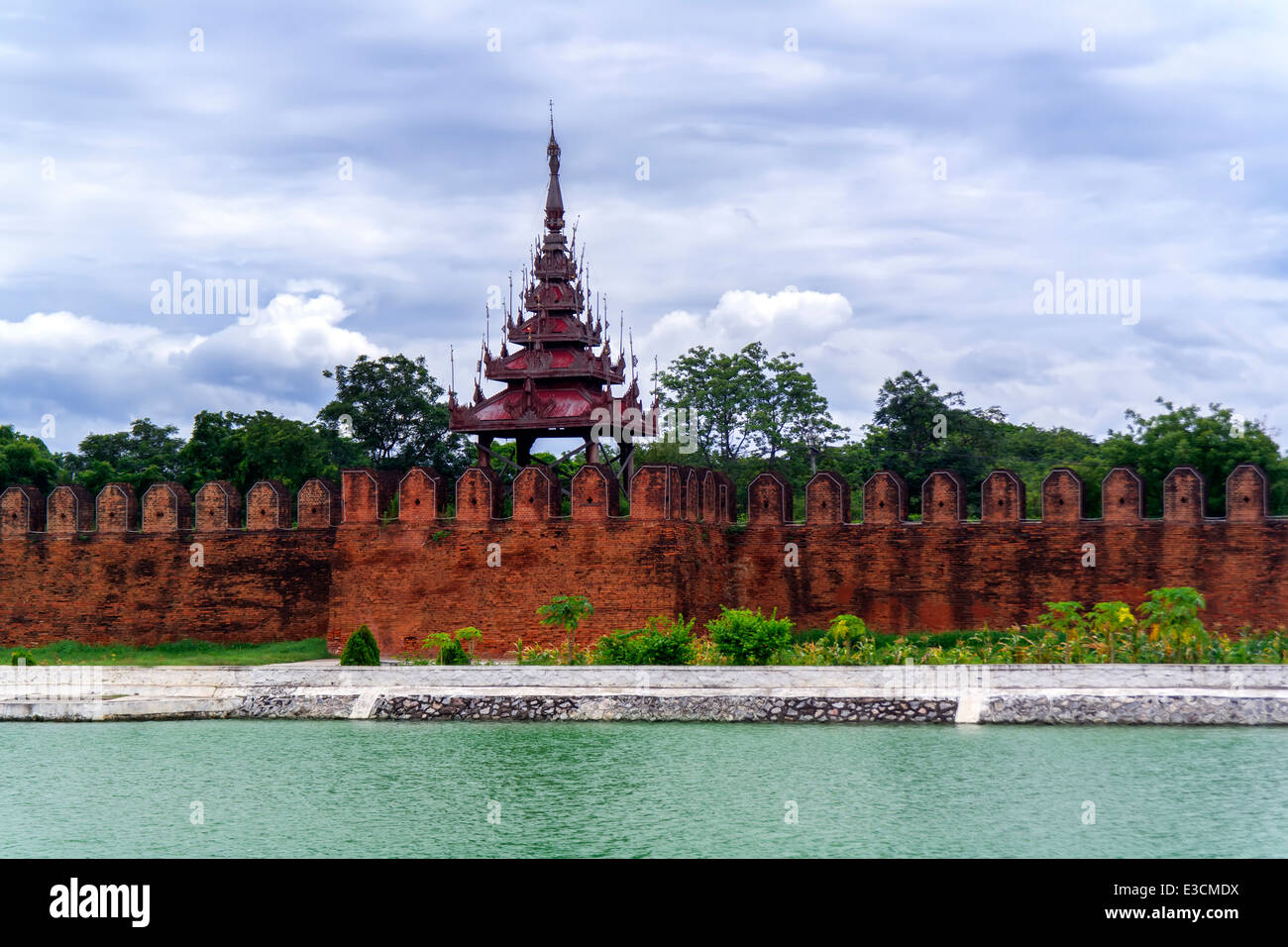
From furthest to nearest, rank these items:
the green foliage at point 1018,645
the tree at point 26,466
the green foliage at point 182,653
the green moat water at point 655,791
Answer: the tree at point 26,466, the green foliage at point 182,653, the green foliage at point 1018,645, the green moat water at point 655,791

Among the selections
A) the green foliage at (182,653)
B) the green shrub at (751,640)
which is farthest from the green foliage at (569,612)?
the green foliage at (182,653)

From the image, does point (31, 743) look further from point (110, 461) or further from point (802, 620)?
point (110, 461)

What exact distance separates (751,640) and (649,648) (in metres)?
1.51

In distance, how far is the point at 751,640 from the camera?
2106 centimetres

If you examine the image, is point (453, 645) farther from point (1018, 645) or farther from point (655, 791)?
point (655, 791)

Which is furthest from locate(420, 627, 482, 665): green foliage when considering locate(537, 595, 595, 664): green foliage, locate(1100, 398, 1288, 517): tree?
locate(1100, 398, 1288, 517): tree

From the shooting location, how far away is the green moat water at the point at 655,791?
38.5 ft

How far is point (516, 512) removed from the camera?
1021 inches

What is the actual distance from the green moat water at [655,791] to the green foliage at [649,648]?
10.3 ft

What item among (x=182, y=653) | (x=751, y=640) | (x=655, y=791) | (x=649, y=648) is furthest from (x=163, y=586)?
(x=655, y=791)

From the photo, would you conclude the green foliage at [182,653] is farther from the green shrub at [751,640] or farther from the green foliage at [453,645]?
the green shrub at [751,640]

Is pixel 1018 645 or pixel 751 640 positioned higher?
pixel 751 640
